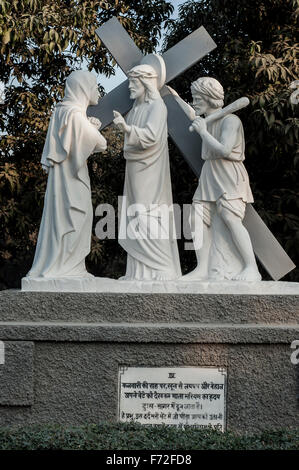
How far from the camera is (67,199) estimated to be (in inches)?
256

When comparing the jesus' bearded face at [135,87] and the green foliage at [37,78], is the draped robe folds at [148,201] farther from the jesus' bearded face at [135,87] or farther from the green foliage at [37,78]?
the green foliage at [37,78]

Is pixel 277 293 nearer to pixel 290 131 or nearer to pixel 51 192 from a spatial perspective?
pixel 51 192

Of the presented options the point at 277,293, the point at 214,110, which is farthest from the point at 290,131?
the point at 277,293

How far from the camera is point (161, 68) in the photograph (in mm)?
7121

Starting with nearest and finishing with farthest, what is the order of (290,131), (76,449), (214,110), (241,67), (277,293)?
(76,449) → (277,293) → (214,110) → (290,131) → (241,67)

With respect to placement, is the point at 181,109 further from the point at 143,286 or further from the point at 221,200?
the point at 143,286

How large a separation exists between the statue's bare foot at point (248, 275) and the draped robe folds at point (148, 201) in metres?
0.59

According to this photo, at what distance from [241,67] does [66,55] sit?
2.74m

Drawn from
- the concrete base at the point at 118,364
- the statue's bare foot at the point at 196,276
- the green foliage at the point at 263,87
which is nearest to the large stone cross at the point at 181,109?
the statue's bare foot at the point at 196,276

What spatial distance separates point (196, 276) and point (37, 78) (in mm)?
5315

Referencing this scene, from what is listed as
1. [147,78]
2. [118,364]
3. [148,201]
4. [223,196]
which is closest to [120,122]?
[147,78]

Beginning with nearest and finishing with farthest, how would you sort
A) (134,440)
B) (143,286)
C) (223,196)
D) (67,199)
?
1. (134,440)
2. (143,286)
3. (67,199)
4. (223,196)

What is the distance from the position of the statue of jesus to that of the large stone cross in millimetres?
402

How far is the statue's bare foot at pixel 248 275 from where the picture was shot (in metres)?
6.53
